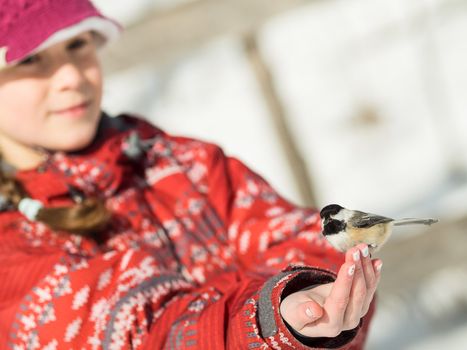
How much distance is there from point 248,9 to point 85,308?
1.47 m

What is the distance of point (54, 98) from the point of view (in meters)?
1.22

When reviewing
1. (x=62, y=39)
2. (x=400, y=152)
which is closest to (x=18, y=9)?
(x=62, y=39)

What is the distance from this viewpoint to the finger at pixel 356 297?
0.83 metres

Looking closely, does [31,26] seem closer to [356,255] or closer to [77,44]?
[77,44]

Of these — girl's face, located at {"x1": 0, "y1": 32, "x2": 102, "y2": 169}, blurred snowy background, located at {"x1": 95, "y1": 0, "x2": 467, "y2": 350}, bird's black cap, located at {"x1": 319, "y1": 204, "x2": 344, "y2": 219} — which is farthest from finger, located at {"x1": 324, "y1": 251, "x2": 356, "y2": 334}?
blurred snowy background, located at {"x1": 95, "y1": 0, "x2": 467, "y2": 350}

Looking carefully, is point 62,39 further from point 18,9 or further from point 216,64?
point 216,64

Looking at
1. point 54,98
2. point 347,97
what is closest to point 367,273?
point 54,98

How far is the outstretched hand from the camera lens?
84 cm

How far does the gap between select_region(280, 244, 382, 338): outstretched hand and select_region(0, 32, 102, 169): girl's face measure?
20.4 inches

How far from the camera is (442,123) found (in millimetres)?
3256

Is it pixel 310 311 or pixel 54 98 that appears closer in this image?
pixel 310 311

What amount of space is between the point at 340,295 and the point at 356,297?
0.10 ft

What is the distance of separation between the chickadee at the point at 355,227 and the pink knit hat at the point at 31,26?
1.77 ft

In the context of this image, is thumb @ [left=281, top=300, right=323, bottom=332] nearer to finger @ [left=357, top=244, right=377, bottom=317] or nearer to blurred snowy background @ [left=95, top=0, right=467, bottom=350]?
finger @ [left=357, top=244, right=377, bottom=317]
